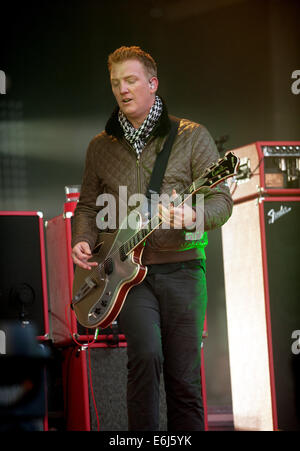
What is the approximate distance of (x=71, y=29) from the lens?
4.57 m

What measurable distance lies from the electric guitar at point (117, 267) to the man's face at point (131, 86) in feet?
1.36

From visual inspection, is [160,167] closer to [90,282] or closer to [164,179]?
[164,179]

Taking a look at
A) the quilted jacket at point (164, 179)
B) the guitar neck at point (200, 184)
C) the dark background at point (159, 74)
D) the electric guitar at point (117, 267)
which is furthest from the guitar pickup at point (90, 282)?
the dark background at point (159, 74)

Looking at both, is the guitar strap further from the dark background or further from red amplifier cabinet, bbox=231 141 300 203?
the dark background

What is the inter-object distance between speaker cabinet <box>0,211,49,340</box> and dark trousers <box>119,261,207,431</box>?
112 centimetres

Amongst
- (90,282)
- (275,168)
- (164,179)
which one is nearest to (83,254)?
(90,282)

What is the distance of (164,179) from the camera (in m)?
2.63

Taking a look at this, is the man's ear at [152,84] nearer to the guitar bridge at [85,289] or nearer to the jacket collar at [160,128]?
the jacket collar at [160,128]

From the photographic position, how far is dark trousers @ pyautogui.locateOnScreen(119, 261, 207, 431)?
244 centimetres

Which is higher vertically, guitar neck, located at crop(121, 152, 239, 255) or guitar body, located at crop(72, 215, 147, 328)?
guitar neck, located at crop(121, 152, 239, 255)

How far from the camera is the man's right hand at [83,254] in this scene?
276cm

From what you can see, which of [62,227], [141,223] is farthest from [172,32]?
[141,223]

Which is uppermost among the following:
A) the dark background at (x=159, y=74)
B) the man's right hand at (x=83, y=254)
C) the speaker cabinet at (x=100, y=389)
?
the dark background at (x=159, y=74)

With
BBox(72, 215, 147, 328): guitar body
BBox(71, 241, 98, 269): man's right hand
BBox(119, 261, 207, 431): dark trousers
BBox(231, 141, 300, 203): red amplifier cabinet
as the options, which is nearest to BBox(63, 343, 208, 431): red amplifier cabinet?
BBox(72, 215, 147, 328): guitar body
